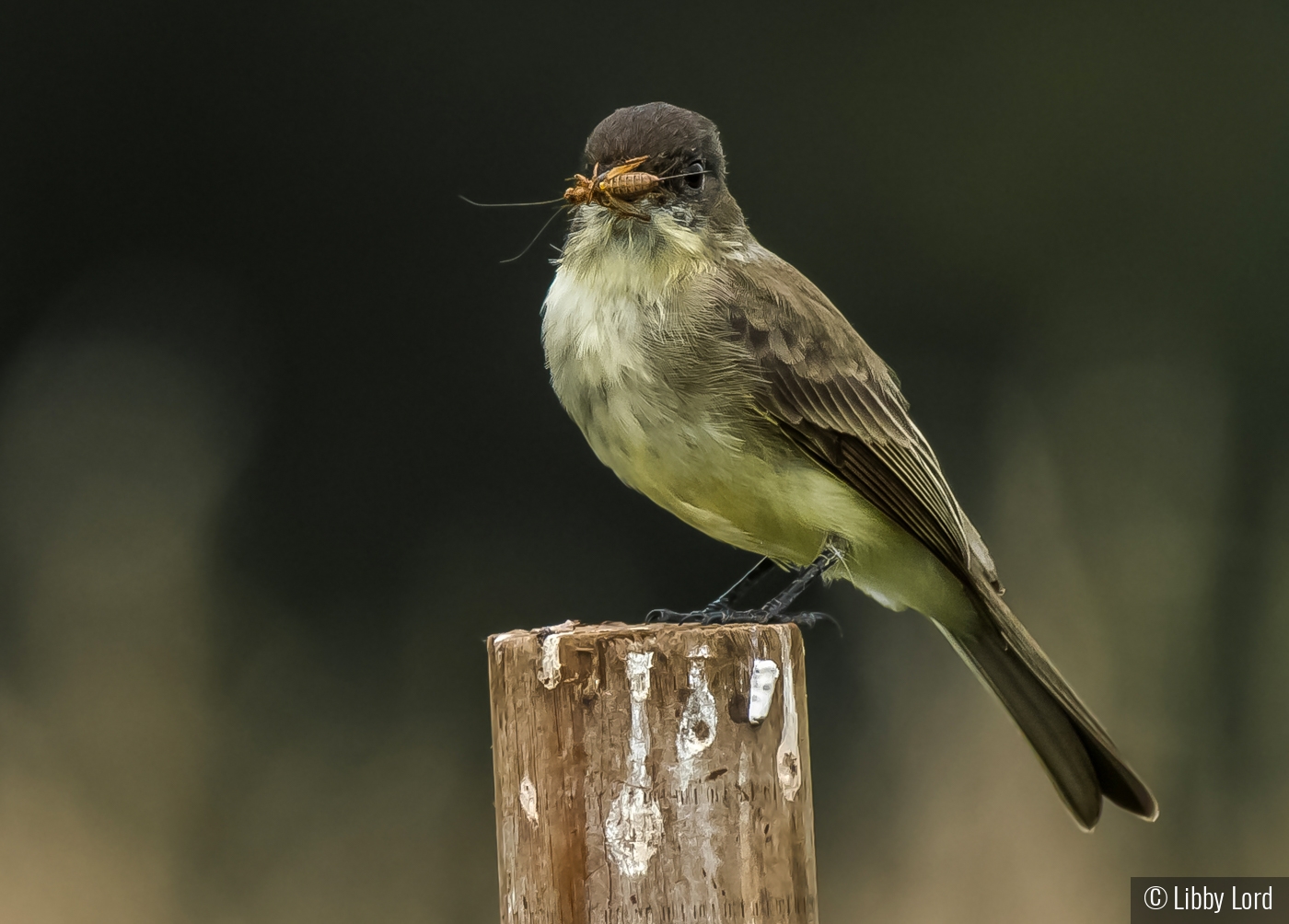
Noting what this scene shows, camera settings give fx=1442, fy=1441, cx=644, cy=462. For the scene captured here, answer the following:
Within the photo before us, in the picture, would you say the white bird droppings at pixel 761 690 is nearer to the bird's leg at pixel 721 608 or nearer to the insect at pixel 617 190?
the bird's leg at pixel 721 608

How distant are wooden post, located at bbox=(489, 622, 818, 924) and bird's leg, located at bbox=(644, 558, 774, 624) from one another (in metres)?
0.47

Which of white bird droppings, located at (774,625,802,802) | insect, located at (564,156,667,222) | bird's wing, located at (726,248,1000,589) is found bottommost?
white bird droppings, located at (774,625,802,802)

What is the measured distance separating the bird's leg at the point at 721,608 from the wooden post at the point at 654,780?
47 centimetres

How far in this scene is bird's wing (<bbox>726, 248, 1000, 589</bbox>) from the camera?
361 centimetres

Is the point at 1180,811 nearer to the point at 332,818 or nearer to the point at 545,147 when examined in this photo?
the point at 332,818

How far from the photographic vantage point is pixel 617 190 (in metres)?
3.57

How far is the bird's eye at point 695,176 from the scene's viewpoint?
12.4ft

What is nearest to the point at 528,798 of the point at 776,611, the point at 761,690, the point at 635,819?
the point at 635,819

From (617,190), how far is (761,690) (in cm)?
147

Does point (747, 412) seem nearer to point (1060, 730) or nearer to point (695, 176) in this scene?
point (695, 176)

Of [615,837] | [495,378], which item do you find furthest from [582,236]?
[495,378]

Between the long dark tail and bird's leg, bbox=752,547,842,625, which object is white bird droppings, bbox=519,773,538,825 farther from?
the long dark tail

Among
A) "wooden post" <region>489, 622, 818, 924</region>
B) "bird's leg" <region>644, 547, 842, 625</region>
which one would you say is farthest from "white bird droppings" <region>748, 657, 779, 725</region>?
"bird's leg" <region>644, 547, 842, 625</region>

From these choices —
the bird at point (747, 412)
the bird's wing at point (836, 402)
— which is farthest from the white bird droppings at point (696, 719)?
the bird's wing at point (836, 402)
